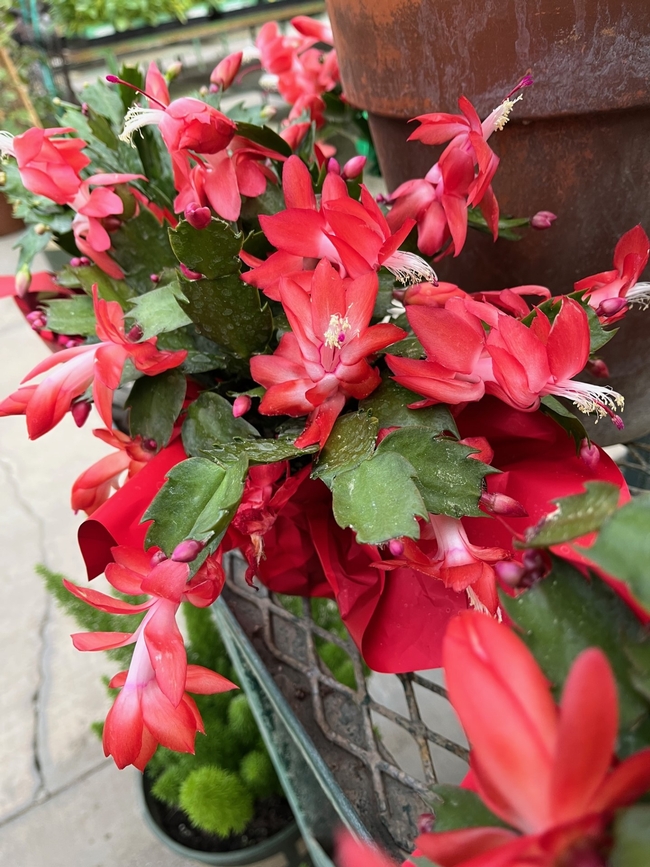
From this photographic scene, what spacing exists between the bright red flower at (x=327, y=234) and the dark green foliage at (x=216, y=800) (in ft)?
2.12

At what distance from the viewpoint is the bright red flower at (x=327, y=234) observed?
32 cm

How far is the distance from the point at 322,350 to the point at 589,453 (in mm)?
146

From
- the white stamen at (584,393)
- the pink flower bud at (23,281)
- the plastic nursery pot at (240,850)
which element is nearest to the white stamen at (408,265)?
the white stamen at (584,393)

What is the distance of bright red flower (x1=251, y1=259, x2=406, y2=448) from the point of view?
318 mm

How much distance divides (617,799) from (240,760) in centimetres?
81

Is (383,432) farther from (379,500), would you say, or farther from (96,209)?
(96,209)

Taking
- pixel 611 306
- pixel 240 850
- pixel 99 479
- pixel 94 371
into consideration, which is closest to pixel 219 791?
pixel 240 850

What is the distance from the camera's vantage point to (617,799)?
0.15 metres

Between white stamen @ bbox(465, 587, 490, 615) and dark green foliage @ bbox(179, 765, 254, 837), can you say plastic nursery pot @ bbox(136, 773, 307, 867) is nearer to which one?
dark green foliage @ bbox(179, 765, 254, 837)

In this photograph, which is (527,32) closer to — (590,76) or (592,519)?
(590,76)

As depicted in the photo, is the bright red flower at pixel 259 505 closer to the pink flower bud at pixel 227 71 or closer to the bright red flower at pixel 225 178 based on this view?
the bright red flower at pixel 225 178

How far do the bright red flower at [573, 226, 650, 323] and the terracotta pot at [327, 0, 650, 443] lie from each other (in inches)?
3.3

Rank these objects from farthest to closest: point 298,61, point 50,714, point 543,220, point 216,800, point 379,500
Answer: point 50,714 < point 216,800 < point 298,61 < point 543,220 < point 379,500

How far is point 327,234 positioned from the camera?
342 millimetres
